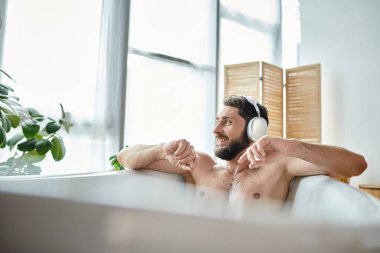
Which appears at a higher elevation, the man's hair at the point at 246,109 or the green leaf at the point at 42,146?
the man's hair at the point at 246,109

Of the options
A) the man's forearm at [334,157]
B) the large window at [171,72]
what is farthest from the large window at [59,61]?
the man's forearm at [334,157]

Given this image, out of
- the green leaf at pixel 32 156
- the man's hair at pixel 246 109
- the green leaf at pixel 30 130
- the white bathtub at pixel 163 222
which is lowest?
the white bathtub at pixel 163 222

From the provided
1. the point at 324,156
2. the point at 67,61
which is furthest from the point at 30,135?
the point at 324,156

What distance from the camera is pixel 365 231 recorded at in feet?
2.03

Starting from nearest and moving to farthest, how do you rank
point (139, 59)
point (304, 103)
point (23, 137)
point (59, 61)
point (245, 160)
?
1. point (245, 160)
2. point (23, 137)
3. point (59, 61)
4. point (139, 59)
5. point (304, 103)

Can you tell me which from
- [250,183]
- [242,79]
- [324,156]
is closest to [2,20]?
[250,183]

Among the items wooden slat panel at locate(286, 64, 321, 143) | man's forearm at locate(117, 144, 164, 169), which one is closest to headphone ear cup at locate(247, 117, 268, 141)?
man's forearm at locate(117, 144, 164, 169)

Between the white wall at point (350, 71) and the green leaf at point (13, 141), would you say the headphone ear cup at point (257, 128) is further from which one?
the white wall at point (350, 71)

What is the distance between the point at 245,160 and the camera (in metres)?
1.54

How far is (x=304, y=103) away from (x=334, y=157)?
7.10ft

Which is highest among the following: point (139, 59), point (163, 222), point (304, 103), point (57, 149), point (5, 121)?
point (139, 59)

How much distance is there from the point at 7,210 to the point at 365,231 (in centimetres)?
87

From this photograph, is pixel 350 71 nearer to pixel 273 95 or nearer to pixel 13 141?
pixel 273 95

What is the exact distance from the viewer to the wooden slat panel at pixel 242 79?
10.7ft
